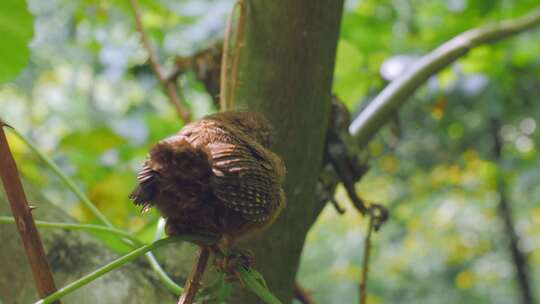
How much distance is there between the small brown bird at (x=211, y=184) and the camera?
0.33 m

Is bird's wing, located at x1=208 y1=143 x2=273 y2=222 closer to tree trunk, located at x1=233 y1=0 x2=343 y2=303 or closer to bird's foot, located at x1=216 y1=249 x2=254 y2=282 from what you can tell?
bird's foot, located at x1=216 y1=249 x2=254 y2=282

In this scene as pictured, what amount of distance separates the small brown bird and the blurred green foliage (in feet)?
1.04

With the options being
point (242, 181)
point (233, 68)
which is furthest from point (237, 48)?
point (242, 181)

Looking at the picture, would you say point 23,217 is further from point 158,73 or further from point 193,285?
point 158,73

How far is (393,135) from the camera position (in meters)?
0.84

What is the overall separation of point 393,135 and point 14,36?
0.49m

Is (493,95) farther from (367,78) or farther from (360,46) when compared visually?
(367,78)

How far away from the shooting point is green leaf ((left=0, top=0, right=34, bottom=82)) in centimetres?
65

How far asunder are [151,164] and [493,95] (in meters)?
1.20

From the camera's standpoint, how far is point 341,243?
9.72 ft

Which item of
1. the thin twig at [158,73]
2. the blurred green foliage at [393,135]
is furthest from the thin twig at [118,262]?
the thin twig at [158,73]

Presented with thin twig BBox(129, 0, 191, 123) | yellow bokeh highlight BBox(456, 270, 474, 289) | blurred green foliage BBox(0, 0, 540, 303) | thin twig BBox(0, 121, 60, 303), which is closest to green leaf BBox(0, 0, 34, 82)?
blurred green foliage BBox(0, 0, 540, 303)

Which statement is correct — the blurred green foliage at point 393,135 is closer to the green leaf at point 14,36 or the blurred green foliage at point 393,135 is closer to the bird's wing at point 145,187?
the green leaf at point 14,36

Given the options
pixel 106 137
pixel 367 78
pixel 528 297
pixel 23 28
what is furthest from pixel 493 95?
pixel 23 28
